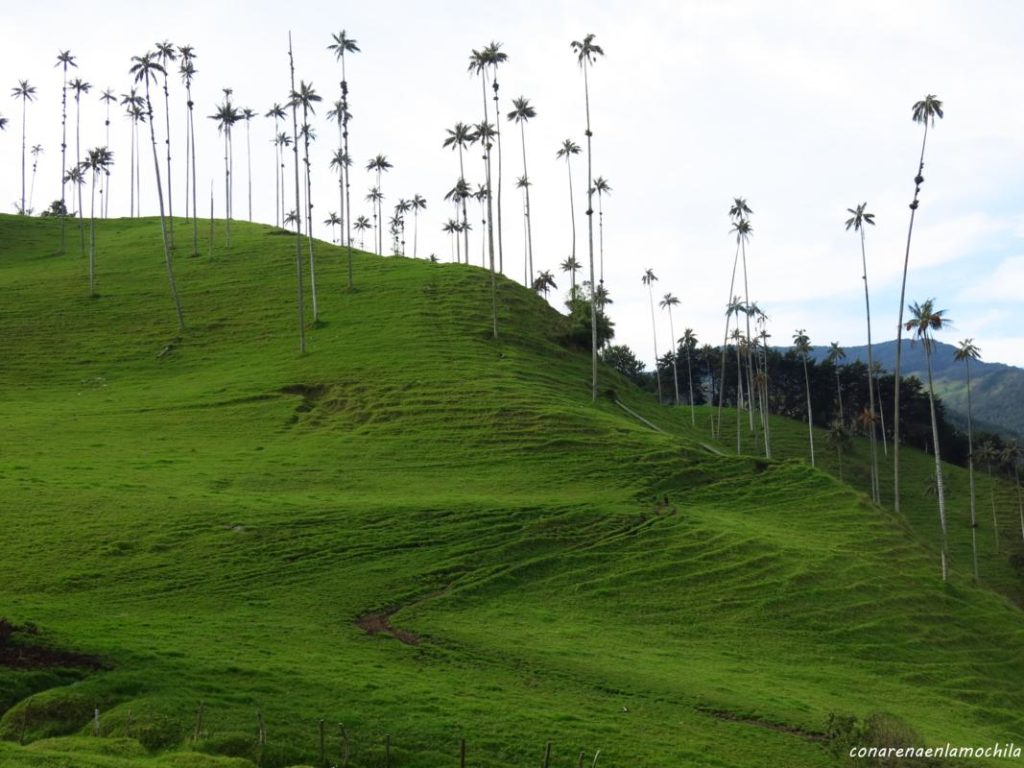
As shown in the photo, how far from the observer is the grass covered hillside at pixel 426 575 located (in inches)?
1355

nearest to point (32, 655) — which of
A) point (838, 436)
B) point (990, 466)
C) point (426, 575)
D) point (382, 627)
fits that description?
point (382, 627)

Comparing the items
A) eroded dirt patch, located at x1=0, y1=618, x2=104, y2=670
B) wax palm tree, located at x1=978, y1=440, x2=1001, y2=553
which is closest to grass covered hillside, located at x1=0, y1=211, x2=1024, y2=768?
eroded dirt patch, located at x1=0, y1=618, x2=104, y2=670

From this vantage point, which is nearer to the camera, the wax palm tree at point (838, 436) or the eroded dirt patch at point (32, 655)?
the eroded dirt patch at point (32, 655)

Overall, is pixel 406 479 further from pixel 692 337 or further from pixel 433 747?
pixel 692 337

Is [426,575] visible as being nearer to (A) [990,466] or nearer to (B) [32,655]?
(B) [32,655]

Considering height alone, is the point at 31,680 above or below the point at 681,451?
below

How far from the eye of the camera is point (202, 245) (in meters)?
141

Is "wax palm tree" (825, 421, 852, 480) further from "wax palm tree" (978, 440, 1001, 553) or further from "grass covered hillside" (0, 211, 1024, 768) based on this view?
"grass covered hillside" (0, 211, 1024, 768)

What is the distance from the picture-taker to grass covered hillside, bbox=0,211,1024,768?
34.4 metres

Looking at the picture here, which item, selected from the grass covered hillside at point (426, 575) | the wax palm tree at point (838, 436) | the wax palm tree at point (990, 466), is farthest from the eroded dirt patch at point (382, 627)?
the wax palm tree at point (838, 436)

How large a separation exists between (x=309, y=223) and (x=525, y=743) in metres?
78.3

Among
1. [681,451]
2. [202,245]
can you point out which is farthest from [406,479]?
[202,245]

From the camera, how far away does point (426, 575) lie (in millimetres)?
52750

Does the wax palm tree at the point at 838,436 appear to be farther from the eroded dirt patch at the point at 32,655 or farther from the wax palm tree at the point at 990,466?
the eroded dirt patch at the point at 32,655
